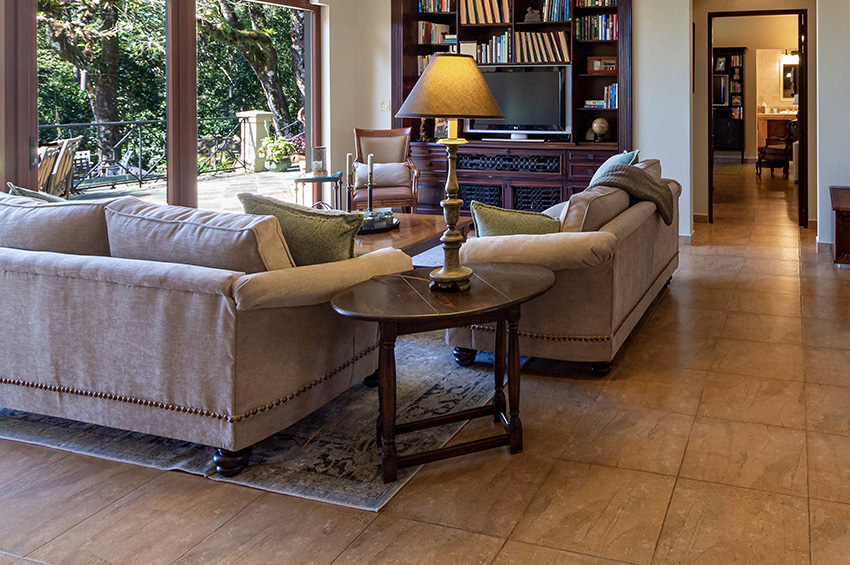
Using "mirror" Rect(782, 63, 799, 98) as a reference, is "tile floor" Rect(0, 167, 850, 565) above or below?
below

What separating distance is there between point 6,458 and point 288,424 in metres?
1.00

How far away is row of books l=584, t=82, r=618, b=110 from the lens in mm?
7746

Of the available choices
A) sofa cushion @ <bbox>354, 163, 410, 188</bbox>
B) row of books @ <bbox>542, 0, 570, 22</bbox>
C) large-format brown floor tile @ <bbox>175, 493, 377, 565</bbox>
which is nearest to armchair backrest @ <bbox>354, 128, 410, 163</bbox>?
sofa cushion @ <bbox>354, 163, 410, 188</bbox>

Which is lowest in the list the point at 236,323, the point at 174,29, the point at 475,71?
the point at 236,323

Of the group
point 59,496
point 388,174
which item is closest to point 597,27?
point 388,174

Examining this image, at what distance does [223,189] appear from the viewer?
6.96 meters

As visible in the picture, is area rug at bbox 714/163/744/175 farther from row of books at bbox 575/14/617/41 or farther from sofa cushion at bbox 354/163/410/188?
sofa cushion at bbox 354/163/410/188

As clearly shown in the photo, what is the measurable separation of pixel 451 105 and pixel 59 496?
1.81 m

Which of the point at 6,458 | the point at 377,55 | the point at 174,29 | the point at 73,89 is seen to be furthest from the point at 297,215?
the point at 377,55

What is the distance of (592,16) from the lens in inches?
305

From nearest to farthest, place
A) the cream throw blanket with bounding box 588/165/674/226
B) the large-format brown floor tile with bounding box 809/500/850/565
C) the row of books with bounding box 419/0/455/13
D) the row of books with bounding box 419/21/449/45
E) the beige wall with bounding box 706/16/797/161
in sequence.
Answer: the large-format brown floor tile with bounding box 809/500/850/565, the cream throw blanket with bounding box 588/165/674/226, the row of books with bounding box 419/0/455/13, the row of books with bounding box 419/21/449/45, the beige wall with bounding box 706/16/797/161

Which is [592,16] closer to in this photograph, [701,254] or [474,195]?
[474,195]

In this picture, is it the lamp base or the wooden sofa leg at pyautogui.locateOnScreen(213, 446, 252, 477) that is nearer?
the wooden sofa leg at pyautogui.locateOnScreen(213, 446, 252, 477)

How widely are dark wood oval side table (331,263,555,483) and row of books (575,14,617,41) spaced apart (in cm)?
509
